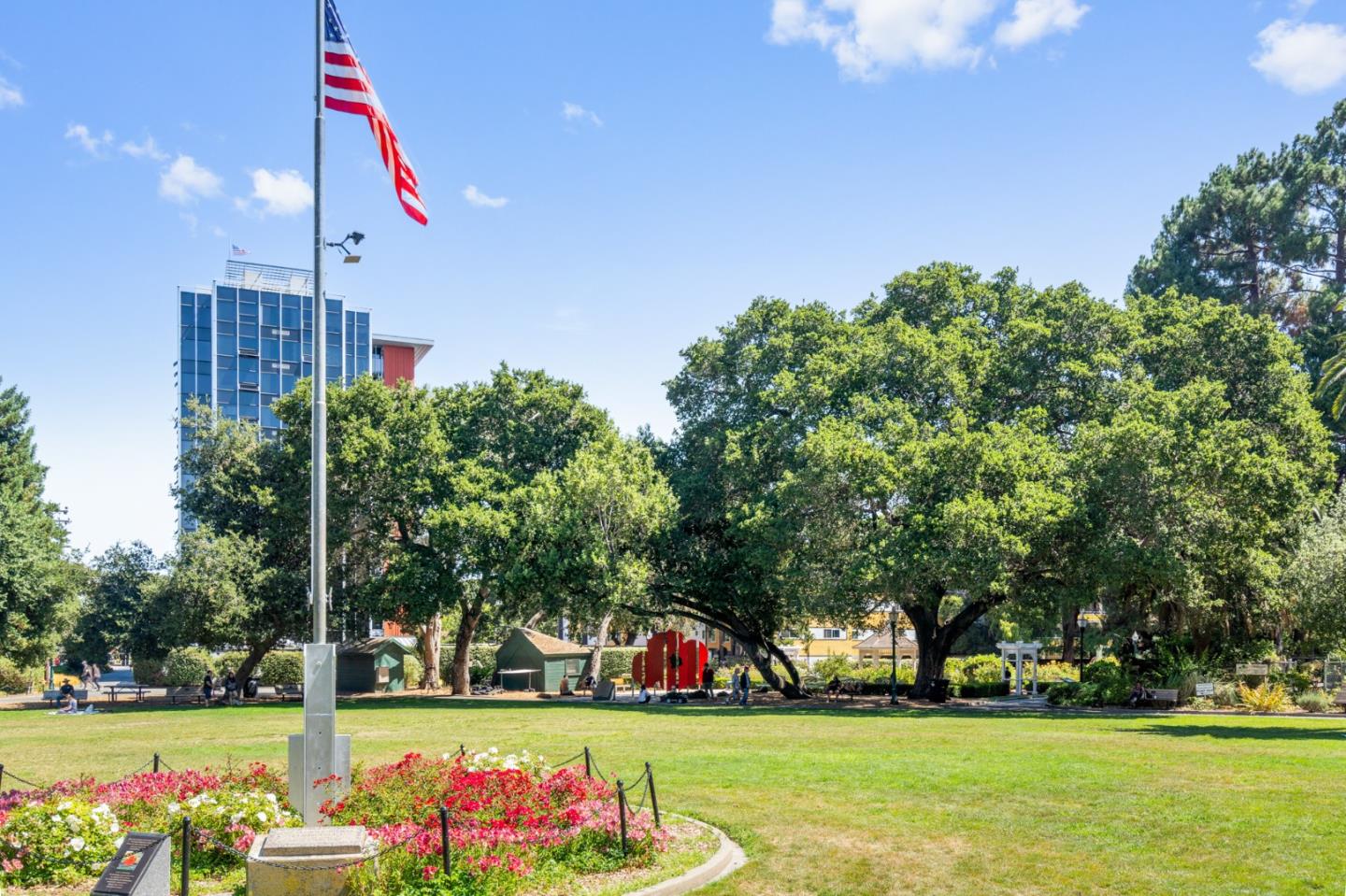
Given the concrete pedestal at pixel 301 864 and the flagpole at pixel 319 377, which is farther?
the flagpole at pixel 319 377

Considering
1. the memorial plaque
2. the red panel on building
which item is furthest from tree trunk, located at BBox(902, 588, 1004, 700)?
the red panel on building

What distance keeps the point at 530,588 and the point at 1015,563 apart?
1820cm

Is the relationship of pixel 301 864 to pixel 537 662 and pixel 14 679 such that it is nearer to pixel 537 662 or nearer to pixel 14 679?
pixel 537 662

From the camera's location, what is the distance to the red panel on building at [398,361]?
413ft

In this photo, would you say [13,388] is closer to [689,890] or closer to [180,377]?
[689,890]

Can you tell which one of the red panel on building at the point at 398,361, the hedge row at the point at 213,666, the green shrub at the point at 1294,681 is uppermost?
the red panel on building at the point at 398,361

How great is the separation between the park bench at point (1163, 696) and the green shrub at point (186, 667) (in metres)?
44.0

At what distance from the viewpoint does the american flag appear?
50.0ft

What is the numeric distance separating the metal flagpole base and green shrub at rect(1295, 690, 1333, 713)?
3223cm

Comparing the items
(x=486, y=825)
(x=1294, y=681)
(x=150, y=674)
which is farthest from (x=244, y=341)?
(x=486, y=825)

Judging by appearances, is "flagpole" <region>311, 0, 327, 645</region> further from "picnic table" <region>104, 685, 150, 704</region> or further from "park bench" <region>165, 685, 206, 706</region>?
"picnic table" <region>104, 685, 150, 704</region>

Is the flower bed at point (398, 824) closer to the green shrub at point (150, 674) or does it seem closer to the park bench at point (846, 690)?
the park bench at point (846, 690)

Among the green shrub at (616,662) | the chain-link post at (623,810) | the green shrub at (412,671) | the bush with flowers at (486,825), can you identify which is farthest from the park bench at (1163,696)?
the green shrub at (412,671)

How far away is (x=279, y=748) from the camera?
84.7ft
